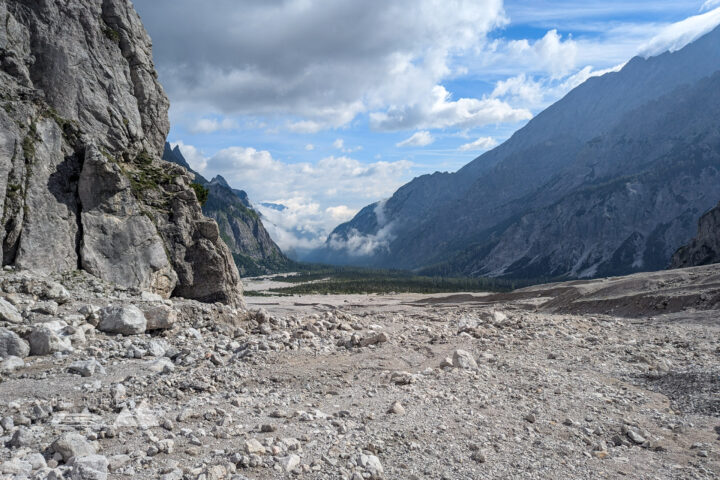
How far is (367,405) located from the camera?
10.1 metres

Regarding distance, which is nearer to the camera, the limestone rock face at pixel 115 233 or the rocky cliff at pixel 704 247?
the limestone rock face at pixel 115 233

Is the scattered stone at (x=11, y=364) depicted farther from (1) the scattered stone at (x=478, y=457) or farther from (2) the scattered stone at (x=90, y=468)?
(1) the scattered stone at (x=478, y=457)

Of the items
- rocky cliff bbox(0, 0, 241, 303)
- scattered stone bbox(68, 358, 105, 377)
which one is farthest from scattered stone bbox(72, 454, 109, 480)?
rocky cliff bbox(0, 0, 241, 303)

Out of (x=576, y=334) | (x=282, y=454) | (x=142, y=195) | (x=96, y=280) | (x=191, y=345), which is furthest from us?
(x=142, y=195)

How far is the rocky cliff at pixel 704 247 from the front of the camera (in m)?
82.4

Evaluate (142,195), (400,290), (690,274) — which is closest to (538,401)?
(142,195)

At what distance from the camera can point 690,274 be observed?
116 ft

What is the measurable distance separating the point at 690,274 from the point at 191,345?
123 feet

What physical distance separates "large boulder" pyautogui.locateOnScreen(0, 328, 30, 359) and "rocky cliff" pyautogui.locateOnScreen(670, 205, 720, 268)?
9723 centimetres

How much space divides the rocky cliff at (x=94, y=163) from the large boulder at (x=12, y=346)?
952 cm

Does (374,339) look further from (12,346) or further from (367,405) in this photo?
(12,346)

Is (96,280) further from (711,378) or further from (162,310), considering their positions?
(711,378)

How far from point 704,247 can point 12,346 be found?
103m

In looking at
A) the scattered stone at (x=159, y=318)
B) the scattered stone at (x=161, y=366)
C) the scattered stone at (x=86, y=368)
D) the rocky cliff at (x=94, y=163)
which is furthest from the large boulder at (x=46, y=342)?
the rocky cliff at (x=94, y=163)
